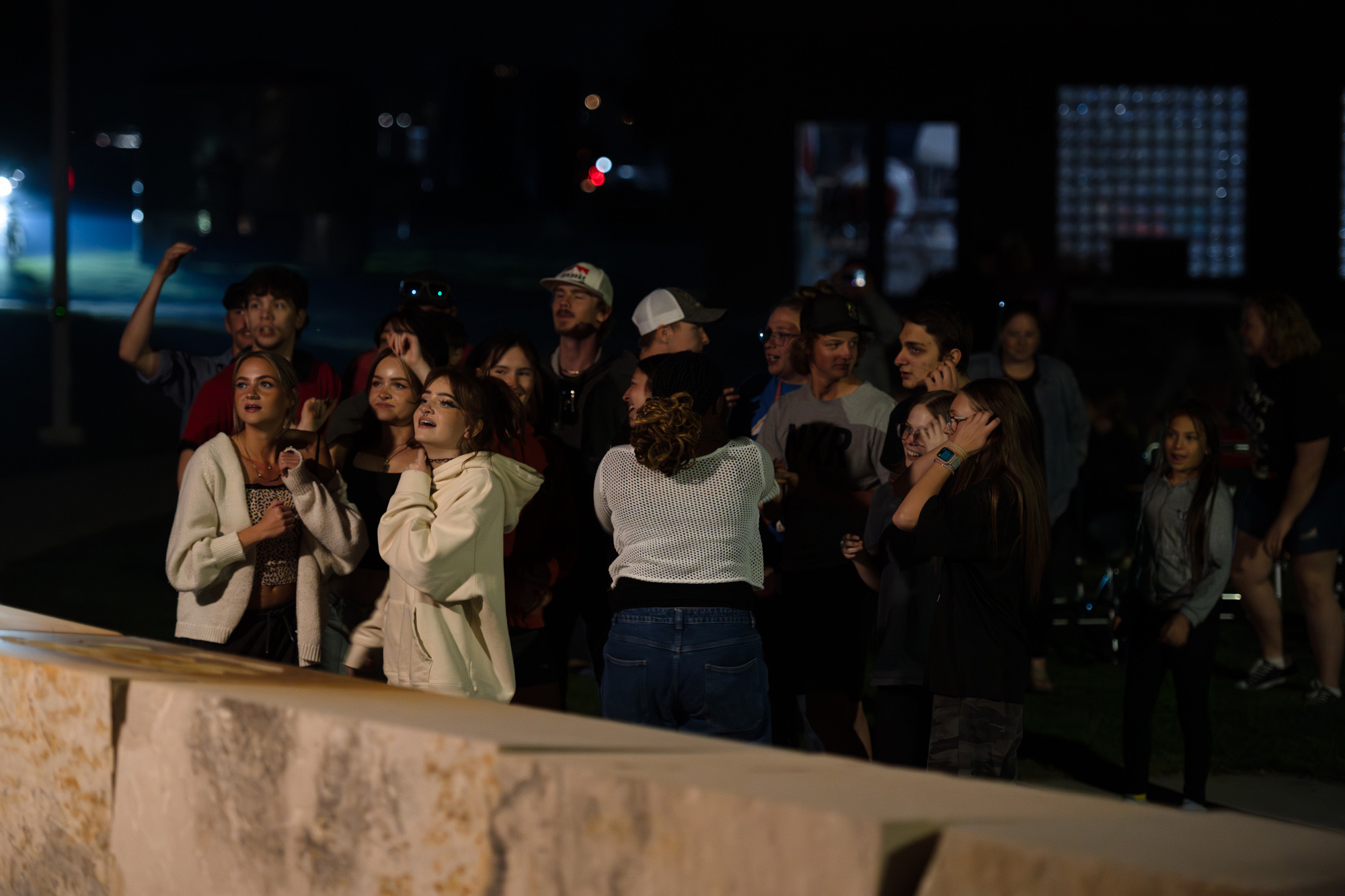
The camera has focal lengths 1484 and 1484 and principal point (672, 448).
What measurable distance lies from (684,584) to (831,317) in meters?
1.55

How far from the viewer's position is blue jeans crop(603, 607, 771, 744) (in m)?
4.21

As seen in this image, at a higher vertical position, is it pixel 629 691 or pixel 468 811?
pixel 468 811

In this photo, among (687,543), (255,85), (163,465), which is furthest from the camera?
(255,85)

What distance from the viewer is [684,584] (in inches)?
167

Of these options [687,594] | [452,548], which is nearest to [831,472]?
[687,594]

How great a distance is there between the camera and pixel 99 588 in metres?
9.69

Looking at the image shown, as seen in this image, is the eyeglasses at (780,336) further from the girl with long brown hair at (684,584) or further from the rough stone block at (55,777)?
the rough stone block at (55,777)

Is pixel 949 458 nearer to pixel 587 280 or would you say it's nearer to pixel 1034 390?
pixel 587 280

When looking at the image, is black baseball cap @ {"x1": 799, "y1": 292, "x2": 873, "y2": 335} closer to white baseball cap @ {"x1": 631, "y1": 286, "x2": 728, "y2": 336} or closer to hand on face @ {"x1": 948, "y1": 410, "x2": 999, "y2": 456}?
white baseball cap @ {"x1": 631, "y1": 286, "x2": 728, "y2": 336}

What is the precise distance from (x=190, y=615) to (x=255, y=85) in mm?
26518

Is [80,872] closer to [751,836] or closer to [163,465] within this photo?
[751,836]

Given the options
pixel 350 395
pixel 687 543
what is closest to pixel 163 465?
pixel 350 395

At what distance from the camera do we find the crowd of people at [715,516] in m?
4.29

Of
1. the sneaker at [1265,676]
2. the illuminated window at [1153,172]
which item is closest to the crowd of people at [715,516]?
the sneaker at [1265,676]
